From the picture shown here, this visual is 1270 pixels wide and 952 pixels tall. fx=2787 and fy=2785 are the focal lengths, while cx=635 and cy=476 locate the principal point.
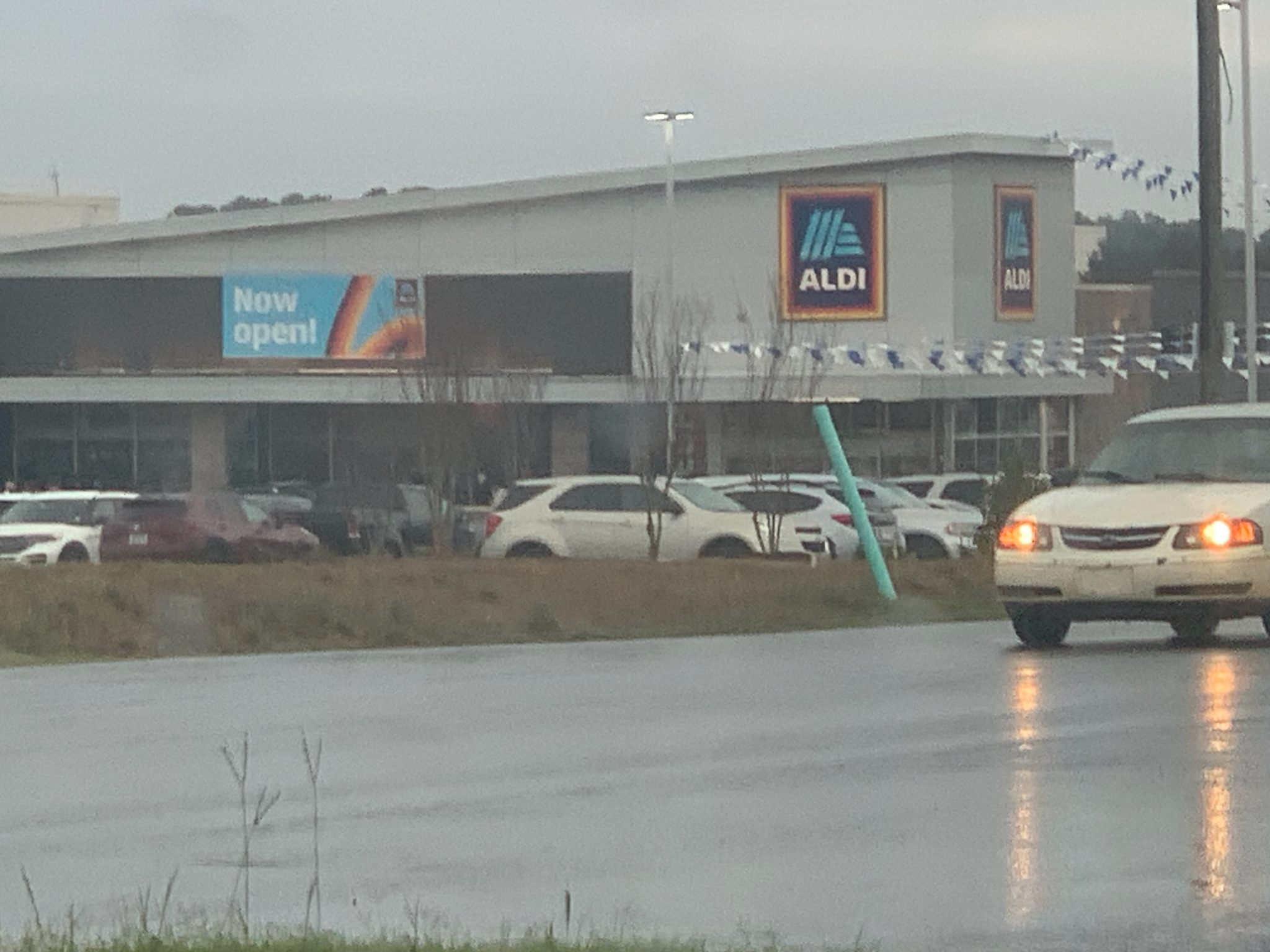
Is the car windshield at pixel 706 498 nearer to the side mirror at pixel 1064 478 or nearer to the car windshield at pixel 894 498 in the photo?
the car windshield at pixel 894 498

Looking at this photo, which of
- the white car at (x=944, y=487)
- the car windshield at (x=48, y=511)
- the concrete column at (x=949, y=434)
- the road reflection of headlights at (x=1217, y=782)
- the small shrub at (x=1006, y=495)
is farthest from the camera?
the concrete column at (x=949, y=434)

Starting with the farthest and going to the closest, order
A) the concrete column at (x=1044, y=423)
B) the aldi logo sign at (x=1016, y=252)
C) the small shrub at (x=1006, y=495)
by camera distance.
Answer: the concrete column at (x=1044, y=423) < the aldi logo sign at (x=1016, y=252) < the small shrub at (x=1006, y=495)

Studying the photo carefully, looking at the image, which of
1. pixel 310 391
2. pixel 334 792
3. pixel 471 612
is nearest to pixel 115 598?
pixel 471 612

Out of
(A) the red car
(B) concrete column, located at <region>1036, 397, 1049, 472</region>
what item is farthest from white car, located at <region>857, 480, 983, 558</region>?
(B) concrete column, located at <region>1036, 397, 1049, 472</region>

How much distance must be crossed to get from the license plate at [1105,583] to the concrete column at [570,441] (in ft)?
151

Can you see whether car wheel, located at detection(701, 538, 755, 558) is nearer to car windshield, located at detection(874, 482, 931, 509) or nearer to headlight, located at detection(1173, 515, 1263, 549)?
car windshield, located at detection(874, 482, 931, 509)

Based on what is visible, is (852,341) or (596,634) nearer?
(596,634)

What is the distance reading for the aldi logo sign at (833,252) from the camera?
63.7 metres

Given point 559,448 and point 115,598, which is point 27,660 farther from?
point 559,448

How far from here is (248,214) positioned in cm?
6556

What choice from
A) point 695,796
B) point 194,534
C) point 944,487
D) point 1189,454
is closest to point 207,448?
point 944,487

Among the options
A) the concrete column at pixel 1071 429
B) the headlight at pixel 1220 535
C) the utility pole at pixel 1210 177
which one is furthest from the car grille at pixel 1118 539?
the concrete column at pixel 1071 429

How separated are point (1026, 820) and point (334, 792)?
10.3ft

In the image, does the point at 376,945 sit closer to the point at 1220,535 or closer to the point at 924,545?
the point at 1220,535
